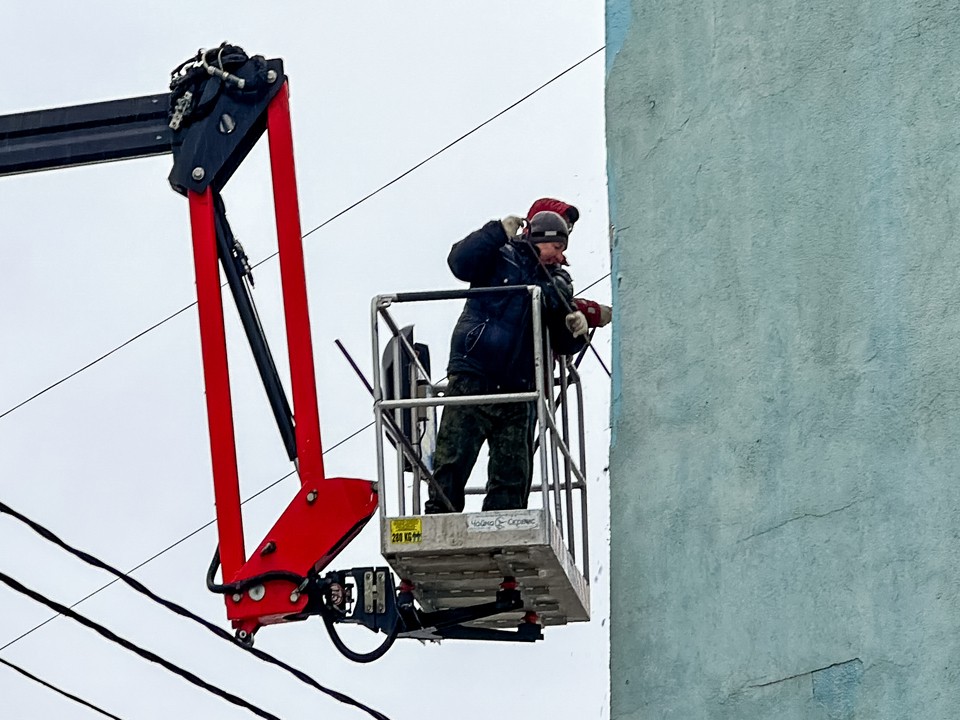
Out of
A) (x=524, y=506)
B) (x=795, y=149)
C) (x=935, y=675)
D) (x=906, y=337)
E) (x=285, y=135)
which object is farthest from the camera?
(x=285, y=135)

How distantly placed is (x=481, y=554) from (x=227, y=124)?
3.60 m

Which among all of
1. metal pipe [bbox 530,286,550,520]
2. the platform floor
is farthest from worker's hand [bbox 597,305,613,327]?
the platform floor

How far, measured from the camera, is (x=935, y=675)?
746 cm

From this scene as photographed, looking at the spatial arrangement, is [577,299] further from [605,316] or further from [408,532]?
[408,532]

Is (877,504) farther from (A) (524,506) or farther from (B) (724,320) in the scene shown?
(A) (524,506)

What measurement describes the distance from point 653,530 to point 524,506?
830 millimetres

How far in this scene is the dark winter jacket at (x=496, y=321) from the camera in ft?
30.9

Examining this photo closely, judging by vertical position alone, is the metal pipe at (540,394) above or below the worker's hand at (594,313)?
below

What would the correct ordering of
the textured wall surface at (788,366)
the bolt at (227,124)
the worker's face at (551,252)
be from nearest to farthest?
the textured wall surface at (788,366), the worker's face at (551,252), the bolt at (227,124)

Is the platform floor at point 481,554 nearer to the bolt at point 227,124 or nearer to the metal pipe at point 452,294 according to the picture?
the metal pipe at point 452,294

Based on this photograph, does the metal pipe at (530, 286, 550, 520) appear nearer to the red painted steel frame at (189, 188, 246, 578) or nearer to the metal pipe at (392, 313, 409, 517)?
the metal pipe at (392, 313, 409, 517)

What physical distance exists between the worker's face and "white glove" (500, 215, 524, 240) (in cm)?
25

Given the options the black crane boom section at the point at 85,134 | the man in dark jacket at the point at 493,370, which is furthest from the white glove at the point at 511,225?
the black crane boom section at the point at 85,134

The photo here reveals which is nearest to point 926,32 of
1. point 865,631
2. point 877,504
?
point 877,504
